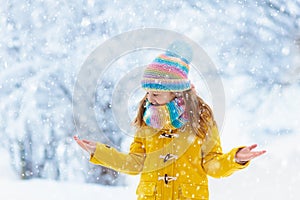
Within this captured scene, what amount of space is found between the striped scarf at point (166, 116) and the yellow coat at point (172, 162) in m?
0.07

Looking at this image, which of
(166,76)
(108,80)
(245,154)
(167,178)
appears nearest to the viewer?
(245,154)

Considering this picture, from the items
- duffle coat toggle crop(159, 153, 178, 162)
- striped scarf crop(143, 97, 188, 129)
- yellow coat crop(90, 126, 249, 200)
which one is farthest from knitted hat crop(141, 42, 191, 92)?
duffle coat toggle crop(159, 153, 178, 162)

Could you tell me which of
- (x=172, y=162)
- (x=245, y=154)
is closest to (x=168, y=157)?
(x=172, y=162)

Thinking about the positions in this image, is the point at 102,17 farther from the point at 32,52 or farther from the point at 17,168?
the point at 17,168

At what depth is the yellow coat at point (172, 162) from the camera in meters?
2.90

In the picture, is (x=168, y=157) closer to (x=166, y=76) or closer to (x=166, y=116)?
(x=166, y=116)

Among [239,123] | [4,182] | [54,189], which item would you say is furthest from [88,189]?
[239,123]

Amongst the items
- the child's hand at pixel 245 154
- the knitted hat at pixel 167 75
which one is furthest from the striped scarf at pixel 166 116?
the child's hand at pixel 245 154

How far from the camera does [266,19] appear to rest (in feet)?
27.8

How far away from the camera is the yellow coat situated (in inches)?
114

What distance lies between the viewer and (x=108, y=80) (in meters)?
8.05

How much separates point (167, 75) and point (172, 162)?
0.54m

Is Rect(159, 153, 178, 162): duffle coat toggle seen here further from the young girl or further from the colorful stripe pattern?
the colorful stripe pattern

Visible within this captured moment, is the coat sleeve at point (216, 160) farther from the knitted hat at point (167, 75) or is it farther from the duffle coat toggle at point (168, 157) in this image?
the knitted hat at point (167, 75)
